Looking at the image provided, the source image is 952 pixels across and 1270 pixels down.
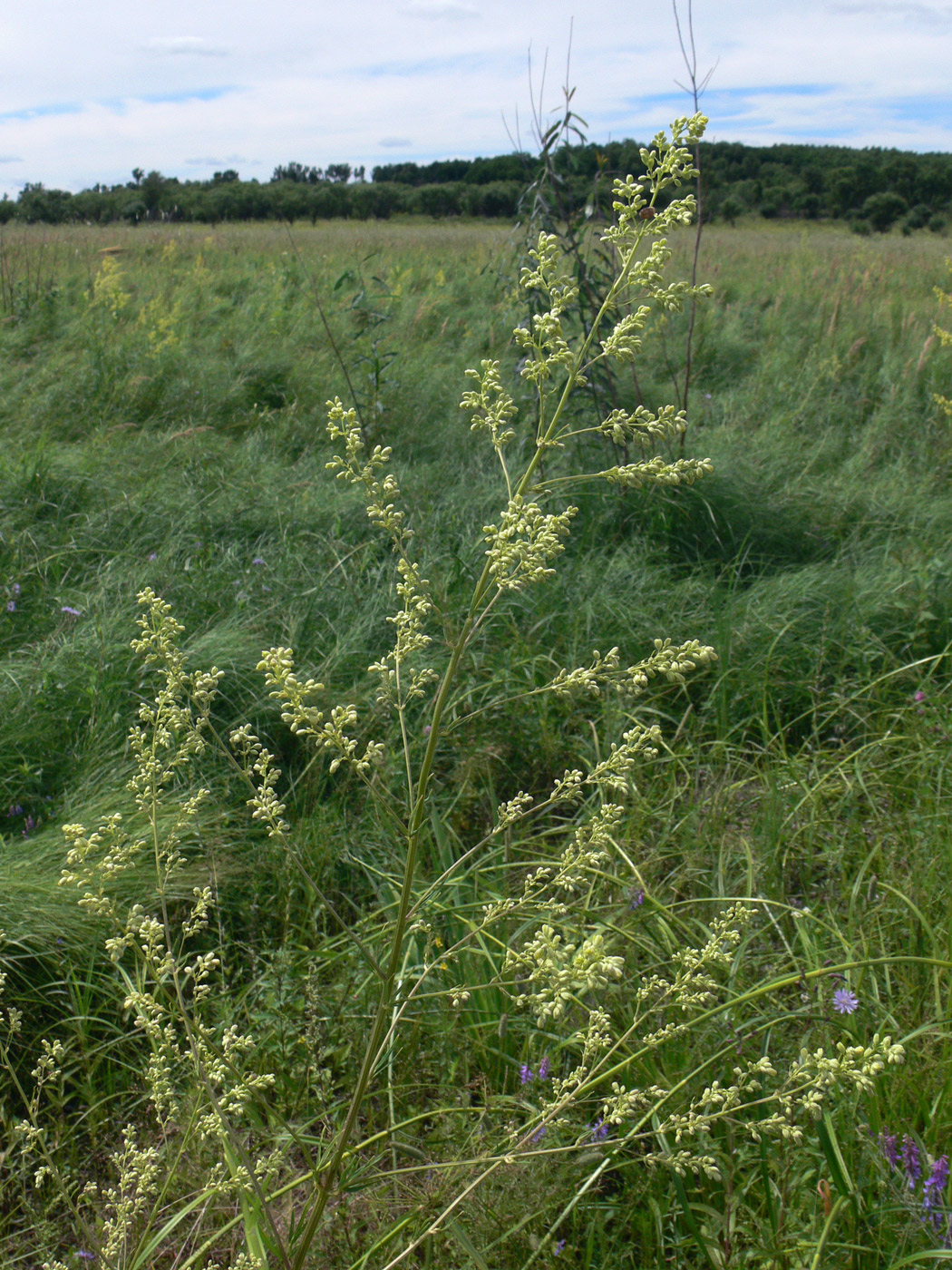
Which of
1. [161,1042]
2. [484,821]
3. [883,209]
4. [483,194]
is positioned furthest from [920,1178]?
[883,209]

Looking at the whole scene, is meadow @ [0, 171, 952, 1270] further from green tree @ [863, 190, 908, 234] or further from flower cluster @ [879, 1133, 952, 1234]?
green tree @ [863, 190, 908, 234]

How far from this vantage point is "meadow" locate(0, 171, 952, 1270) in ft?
4.73

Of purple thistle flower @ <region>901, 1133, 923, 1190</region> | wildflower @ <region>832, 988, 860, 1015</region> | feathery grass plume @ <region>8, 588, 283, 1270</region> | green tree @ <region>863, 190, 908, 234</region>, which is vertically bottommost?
purple thistle flower @ <region>901, 1133, 923, 1190</region>

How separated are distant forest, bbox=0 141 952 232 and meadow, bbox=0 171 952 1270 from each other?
46.2 ft

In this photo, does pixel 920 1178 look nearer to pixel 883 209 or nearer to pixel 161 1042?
pixel 161 1042

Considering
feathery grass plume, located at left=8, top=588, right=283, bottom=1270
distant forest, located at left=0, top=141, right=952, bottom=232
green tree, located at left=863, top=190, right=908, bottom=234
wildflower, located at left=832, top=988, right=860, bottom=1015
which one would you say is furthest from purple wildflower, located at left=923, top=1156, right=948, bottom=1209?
green tree, located at left=863, top=190, right=908, bottom=234

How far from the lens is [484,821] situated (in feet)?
8.59

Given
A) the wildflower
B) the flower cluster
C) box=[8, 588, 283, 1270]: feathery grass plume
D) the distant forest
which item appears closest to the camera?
box=[8, 588, 283, 1270]: feathery grass plume

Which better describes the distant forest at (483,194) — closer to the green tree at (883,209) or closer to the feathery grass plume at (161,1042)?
the green tree at (883,209)

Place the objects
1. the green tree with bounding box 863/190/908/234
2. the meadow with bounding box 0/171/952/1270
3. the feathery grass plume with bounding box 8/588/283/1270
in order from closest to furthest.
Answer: the feathery grass plume with bounding box 8/588/283/1270 < the meadow with bounding box 0/171/952/1270 < the green tree with bounding box 863/190/908/234

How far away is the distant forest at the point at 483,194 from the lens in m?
21.4

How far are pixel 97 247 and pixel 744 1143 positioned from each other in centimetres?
1401

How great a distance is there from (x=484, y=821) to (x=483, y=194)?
91.8 feet

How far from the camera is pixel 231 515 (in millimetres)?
4086
